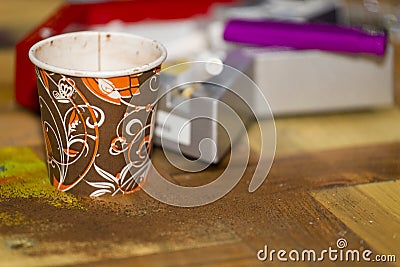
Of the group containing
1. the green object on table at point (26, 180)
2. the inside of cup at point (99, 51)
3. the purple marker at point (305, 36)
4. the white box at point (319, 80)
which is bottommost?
the green object on table at point (26, 180)

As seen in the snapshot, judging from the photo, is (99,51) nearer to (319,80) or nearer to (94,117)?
(94,117)

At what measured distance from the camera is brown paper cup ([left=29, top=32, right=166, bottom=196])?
50 cm

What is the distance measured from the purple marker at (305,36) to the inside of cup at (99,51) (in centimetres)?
17

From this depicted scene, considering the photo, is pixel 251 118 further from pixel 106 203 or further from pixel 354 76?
pixel 106 203

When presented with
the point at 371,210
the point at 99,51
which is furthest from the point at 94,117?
the point at 371,210

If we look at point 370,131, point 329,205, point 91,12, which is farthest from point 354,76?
point 91,12

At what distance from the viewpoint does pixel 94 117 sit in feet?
1.67

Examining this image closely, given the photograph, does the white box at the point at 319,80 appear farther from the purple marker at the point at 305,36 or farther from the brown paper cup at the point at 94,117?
the brown paper cup at the point at 94,117

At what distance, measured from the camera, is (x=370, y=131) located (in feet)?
2.28

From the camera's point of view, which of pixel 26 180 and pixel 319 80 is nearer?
pixel 26 180

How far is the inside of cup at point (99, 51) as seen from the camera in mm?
564

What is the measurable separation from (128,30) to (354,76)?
11.2 inches

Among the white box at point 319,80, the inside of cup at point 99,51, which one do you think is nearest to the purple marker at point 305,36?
the white box at point 319,80

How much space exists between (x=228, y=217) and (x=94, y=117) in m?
0.13
